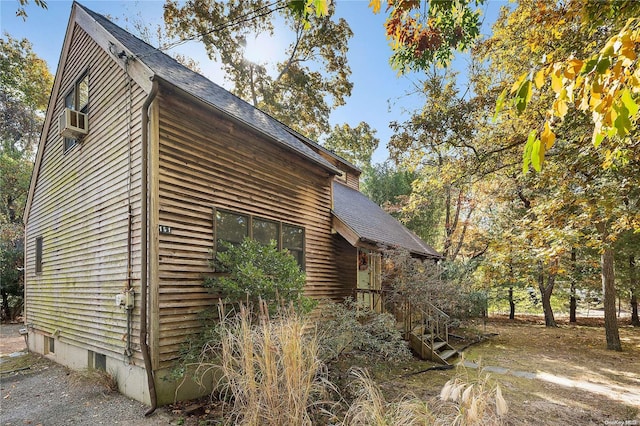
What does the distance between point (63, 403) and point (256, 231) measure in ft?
13.3

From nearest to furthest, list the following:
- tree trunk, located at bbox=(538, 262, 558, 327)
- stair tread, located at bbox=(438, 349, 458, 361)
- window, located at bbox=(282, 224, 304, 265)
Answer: window, located at bbox=(282, 224, 304, 265) → stair tread, located at bbox=(438, 349, 458, 361) → tree trunk, located at bbox=(538, 262, 558, 327)

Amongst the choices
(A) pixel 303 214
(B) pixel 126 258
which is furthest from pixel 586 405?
(B) pixel 126 258

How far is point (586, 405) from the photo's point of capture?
5.23 metres

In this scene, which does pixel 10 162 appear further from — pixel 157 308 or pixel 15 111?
pixel 157 308

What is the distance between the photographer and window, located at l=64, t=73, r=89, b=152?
7131 mm

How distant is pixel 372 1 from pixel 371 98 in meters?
11.4

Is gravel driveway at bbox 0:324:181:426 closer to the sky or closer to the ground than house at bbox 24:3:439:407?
closer to the ground

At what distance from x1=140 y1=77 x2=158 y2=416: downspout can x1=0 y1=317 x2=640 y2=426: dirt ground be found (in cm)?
42

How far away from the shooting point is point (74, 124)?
Result: 6.67 metres

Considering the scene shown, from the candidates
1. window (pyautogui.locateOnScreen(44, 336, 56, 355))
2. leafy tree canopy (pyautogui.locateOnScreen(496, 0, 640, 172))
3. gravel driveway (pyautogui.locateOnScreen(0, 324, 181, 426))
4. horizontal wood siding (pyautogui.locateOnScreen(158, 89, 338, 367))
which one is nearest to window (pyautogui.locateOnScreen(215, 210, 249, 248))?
horizontal wood siding (pyautogui.locateOnScreen(158, 89, 338, 367))

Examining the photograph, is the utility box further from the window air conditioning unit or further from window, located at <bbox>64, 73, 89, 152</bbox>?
window, located at <bbox>64, 73, 89, 152</bbox>

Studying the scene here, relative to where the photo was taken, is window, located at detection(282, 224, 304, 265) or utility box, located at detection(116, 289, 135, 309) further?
window, located at detection(282, 224, 304, 265)

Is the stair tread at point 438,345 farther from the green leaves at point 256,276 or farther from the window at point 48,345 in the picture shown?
the window at point 48,345

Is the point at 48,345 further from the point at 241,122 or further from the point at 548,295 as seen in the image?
the point at 548,295
